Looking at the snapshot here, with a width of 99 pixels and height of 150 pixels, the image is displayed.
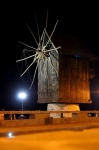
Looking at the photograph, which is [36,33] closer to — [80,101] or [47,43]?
[47,43]

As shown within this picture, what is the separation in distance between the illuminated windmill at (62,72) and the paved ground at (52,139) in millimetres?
8427

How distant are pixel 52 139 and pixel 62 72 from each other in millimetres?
15929

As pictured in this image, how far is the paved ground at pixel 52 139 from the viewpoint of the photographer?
998 centimetres

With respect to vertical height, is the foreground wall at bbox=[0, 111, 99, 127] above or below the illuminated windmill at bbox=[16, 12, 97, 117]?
below

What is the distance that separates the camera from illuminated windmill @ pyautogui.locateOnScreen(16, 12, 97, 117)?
27.9 meters

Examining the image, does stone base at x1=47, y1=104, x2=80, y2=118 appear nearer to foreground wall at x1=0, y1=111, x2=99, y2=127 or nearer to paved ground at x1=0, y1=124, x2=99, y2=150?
foreground wall at x1=0, y1=111, x2=99, y2=127

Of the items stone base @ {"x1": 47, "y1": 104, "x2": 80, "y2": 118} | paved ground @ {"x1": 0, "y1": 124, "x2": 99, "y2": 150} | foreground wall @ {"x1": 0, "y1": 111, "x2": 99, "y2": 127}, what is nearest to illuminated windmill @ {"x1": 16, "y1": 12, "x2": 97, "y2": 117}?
stone base @ {"x1": 47, "y1": 104, "x2": 80, "y2": 118}

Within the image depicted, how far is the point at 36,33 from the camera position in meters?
32.7

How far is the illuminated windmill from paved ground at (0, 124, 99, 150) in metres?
8.43

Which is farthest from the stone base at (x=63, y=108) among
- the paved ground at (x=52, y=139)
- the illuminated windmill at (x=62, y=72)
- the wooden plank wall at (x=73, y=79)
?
the paved ground at (x=52, y=139)

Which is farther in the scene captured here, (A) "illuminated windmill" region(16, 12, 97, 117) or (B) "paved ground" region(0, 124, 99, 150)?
(A) "illuminated windmill" region(16, 12, 97, 117)

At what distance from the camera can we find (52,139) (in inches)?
488

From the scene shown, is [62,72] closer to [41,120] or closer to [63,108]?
[63,108]

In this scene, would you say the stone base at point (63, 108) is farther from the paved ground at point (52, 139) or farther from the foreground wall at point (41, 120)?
the paved ground at point (52, 139)
